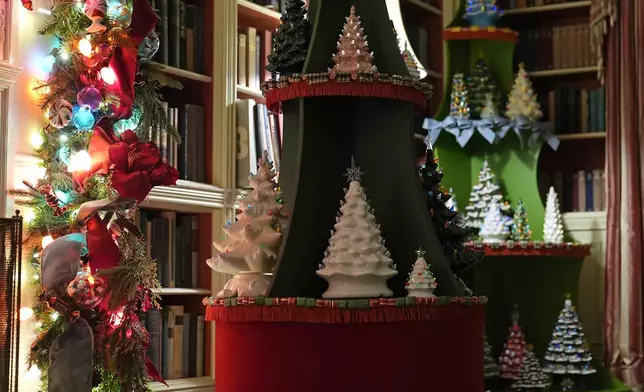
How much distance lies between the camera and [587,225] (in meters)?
5.15

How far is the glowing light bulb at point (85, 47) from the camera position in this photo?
114 inches

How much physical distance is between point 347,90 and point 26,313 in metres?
1.12

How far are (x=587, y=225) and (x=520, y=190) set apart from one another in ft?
1.32

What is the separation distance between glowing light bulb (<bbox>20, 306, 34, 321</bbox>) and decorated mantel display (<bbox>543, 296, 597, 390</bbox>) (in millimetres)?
2719

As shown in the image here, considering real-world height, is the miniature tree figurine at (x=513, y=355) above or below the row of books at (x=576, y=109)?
below

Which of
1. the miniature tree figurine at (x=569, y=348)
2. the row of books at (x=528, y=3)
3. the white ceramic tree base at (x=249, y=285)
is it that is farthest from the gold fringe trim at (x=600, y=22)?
the white ceramic tree base at (x=249, y=285)

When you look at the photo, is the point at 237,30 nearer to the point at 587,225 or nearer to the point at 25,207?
the point at 25,207

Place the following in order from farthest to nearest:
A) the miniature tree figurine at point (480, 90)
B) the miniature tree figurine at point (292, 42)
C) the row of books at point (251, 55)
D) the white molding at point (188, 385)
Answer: the miniature tree figurine at point (480, 90), the row of books at point (251, 55), the white molding at point (188, 385), the miniature tree figurine at point (292, 42)

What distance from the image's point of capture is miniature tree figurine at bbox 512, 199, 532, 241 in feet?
16.1

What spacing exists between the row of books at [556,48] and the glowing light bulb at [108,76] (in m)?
3.01

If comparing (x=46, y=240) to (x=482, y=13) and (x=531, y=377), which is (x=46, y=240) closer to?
(x=531, y=377)

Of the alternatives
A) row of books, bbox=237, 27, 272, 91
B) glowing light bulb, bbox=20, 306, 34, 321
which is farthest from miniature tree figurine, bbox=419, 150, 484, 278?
row of books, bbox=237, 27, 272, 91

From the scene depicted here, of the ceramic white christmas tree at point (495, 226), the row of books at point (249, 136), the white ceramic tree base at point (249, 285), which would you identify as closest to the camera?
the white ceramic tree base at point (249, 285)

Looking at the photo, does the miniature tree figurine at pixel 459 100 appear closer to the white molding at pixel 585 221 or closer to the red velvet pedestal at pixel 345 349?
the white molding at pixel 585 221
